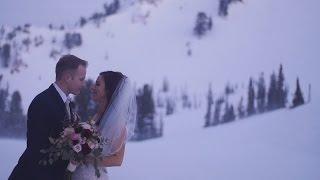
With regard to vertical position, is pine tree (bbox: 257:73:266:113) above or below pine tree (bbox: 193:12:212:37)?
below

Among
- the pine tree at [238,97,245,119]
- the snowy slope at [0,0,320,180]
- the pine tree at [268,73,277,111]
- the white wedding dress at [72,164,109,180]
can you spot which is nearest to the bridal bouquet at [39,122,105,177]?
the white wedding dress at [72,164,109,180]

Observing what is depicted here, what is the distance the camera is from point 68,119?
2.41 metres

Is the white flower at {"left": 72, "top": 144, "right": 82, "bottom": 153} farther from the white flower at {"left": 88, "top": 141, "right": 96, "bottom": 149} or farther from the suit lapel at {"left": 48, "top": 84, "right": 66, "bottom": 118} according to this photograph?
the suit lapel at {"left": 48, "top": 84, "right": 66, "bottom": 118}

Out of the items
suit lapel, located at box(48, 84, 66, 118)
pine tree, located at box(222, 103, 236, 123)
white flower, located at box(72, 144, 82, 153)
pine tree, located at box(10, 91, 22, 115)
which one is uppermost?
suit lapel, located at box(48, 84, 66, 118)

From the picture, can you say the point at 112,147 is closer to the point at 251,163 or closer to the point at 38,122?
the point at 38,122

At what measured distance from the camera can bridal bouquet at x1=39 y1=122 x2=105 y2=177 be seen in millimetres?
2305

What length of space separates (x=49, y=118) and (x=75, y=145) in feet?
0.55

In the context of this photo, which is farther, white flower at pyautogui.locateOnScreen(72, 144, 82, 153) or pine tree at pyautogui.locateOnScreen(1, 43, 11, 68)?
pine tree at pyautogui.locateOnScreen(1, 43, 11, 68)

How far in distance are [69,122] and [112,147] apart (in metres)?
0.25

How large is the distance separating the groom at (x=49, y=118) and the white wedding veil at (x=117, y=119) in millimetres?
227

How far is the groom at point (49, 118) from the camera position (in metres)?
2.31

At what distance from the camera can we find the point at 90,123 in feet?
7.95

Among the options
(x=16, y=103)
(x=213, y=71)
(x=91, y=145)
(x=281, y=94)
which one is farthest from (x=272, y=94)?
(x=91, y=145)

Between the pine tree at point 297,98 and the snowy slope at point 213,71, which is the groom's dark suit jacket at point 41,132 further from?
the pine tree at point 297,98
